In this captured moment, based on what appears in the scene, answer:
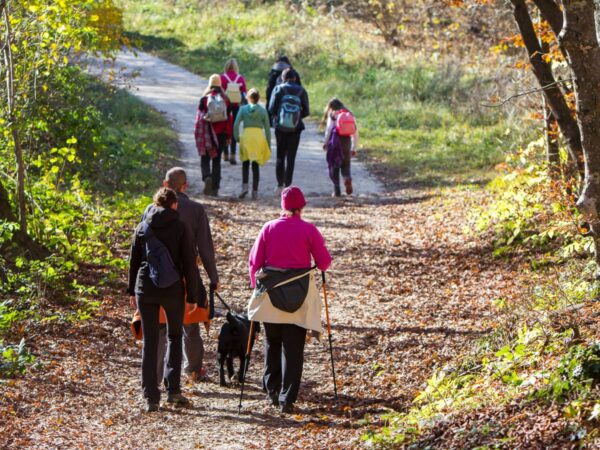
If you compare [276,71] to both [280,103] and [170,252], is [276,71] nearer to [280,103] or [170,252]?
[280,103]

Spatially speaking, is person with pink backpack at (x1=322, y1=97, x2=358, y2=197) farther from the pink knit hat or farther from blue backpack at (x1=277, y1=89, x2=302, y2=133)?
the pink knit hat

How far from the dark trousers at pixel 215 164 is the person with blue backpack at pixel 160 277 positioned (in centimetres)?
905

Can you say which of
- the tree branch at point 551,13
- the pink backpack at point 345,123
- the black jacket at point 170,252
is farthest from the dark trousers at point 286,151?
the black jacket at point 170,252

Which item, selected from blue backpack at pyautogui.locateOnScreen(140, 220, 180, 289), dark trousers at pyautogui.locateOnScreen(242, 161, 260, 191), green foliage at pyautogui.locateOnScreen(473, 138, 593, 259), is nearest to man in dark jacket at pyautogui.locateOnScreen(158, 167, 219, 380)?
blue backpack at pyautogui.locateOnScreen(140, 220, 180, 289)

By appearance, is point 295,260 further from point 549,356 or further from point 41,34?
point 41,34

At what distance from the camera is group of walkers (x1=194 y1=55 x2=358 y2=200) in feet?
53.5

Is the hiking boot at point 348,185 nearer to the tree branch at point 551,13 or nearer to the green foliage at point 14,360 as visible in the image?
the tree branch at point 551,13

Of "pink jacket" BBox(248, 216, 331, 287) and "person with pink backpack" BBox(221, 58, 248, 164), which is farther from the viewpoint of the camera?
"person with pink backpack" BBox(221, 58, 248, 164)

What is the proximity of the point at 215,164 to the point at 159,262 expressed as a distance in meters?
9.43

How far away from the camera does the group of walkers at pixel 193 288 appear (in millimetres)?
7844

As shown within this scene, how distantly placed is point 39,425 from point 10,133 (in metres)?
4.79

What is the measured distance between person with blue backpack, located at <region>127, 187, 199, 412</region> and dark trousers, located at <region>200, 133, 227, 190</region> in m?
9.05

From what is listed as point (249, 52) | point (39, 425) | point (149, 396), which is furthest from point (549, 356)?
point (249, 52)

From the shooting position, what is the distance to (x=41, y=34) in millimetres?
11414
